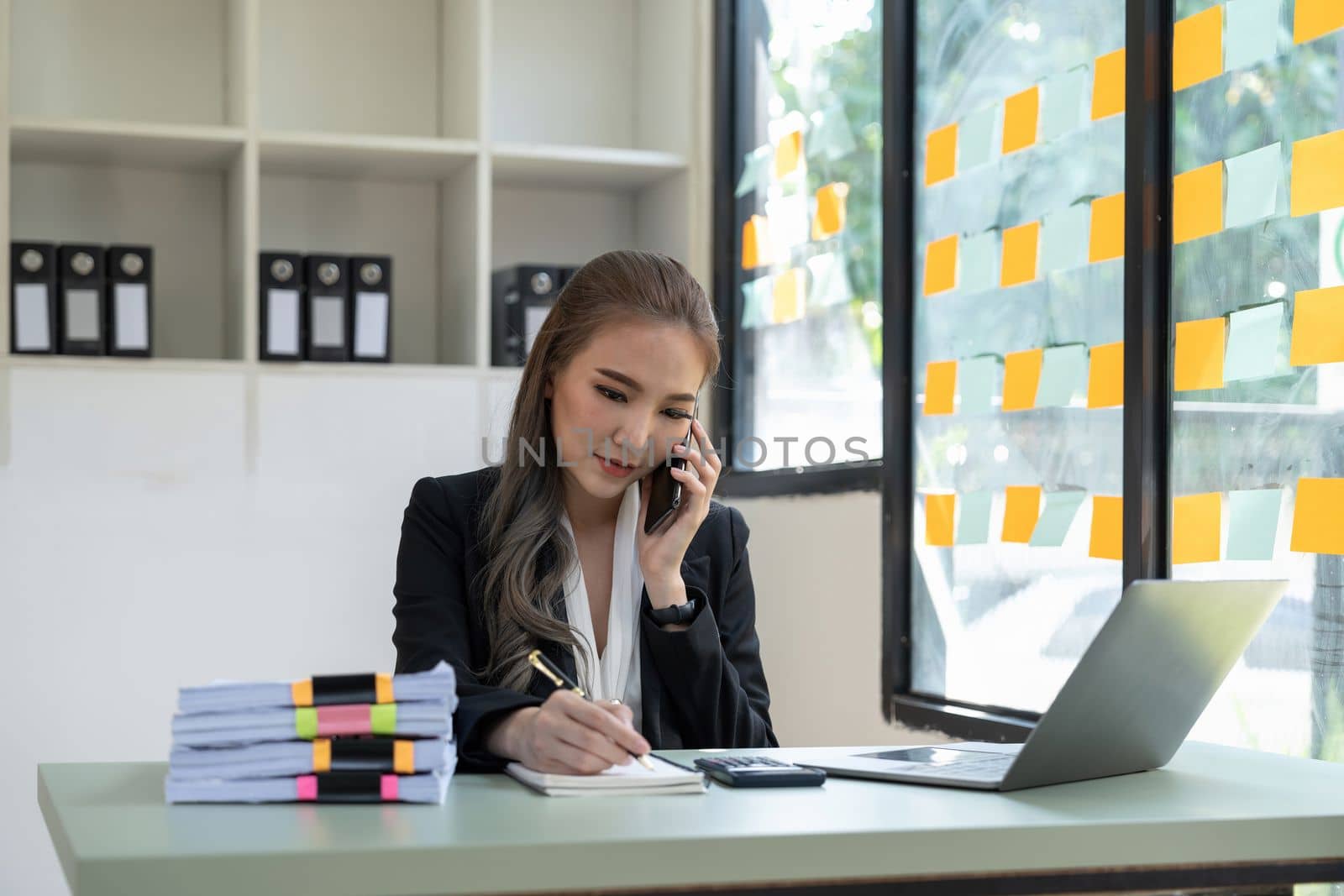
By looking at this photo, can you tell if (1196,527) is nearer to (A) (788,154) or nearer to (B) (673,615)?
(B) (673,615)

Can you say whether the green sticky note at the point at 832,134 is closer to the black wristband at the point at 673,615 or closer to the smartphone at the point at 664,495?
the smartphone at the point at 664,495

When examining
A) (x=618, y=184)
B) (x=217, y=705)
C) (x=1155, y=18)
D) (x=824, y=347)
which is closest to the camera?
(x=217, y=705)

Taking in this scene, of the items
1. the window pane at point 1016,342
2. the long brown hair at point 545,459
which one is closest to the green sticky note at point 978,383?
the window pane at point 1016,342

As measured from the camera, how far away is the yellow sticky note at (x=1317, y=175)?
74.8 inches

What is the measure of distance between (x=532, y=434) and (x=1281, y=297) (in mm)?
1036

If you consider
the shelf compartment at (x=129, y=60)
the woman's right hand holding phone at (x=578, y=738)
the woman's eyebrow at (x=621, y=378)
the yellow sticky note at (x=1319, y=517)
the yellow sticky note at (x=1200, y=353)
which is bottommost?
the woman's right hand holding phone at (x=578, y=738)

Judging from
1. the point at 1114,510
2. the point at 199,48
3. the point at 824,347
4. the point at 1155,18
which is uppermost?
the point at 199,48

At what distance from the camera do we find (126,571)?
3.40 m

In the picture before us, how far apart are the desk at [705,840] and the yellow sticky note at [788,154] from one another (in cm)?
232

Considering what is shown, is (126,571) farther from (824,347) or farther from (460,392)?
(824,347)

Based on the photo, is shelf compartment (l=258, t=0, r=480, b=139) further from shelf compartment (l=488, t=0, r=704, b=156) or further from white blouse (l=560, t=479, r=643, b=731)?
white blouse (l=560, t=479, r=643, b=731)

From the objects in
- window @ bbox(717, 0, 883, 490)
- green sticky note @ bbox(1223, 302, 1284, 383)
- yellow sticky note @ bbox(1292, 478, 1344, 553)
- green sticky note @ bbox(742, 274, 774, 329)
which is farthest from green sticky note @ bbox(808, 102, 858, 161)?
yellow sticky note @ bbox(1292, 478, 1344, 553)

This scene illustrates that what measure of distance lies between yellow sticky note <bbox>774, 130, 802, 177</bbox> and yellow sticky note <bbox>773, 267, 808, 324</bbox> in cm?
24

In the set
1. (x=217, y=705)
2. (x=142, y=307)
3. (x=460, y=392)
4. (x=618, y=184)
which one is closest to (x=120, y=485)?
(x=142, y=307)
